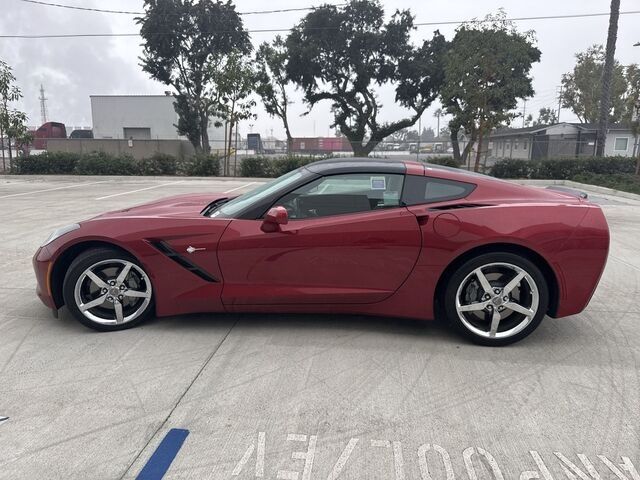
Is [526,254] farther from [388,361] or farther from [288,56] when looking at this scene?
[288,56]

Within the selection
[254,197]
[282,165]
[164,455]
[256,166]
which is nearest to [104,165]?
[256,166]

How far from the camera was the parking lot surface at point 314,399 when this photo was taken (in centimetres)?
242

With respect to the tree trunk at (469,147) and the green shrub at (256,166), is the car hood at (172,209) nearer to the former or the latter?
the green shrub at (256,166)

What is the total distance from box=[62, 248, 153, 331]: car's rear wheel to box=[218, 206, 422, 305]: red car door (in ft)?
2.38

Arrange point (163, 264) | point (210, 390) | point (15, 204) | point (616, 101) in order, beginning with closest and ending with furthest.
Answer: point (210, 390), point (163, 264), point (15, 204), point (616, 101)

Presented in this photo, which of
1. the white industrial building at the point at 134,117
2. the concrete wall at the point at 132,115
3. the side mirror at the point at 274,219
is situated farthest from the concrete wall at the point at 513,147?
the side mirror at the point at 274,219

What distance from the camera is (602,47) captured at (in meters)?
47.0

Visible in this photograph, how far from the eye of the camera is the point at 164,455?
2463 mm

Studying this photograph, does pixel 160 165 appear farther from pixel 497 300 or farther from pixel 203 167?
pixel 497 300

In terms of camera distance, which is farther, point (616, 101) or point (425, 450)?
point (616, 101)

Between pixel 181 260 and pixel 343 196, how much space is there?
1331mm

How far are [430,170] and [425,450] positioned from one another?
215cm

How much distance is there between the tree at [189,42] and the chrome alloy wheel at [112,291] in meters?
34.3

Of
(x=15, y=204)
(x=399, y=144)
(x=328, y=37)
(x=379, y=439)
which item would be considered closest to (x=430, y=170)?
(x=379, y=439)
